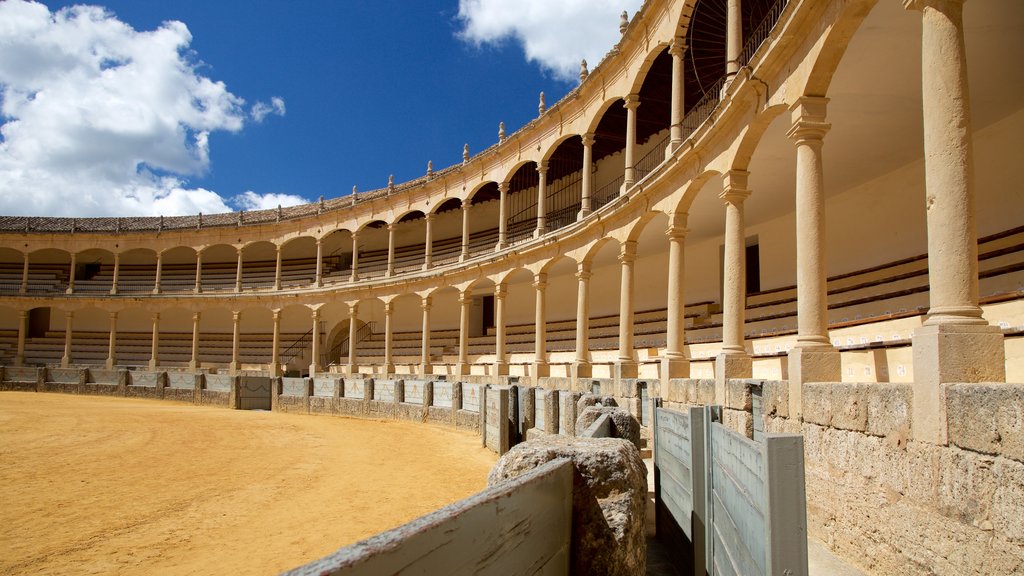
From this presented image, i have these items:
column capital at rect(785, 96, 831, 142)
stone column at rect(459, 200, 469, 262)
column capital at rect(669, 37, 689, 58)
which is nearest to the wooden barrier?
column capital at rect(785, 96, 831, 142)

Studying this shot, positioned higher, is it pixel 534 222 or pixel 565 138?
pixel 565 138

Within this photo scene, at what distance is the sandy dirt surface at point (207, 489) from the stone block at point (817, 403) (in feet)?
14.3

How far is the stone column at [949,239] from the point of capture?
172 inches

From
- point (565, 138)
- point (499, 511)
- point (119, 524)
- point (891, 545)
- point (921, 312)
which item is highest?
point (565, 138)

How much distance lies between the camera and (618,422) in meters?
5.71

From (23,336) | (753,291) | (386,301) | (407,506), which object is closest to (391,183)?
(386,301)

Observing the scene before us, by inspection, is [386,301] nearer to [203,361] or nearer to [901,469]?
[203,361]

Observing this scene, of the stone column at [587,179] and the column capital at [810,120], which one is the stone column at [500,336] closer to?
the stone column at [587,179]

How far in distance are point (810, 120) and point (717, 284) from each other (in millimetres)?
11759

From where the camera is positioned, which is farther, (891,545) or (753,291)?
(753,291)

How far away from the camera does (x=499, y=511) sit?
1.91 m

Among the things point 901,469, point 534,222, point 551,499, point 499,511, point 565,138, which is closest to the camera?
point 499,511

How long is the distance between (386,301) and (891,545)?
27088mm

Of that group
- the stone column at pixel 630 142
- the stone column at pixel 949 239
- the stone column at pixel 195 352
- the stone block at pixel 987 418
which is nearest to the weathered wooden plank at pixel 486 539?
the stone block at pixel 987 418
